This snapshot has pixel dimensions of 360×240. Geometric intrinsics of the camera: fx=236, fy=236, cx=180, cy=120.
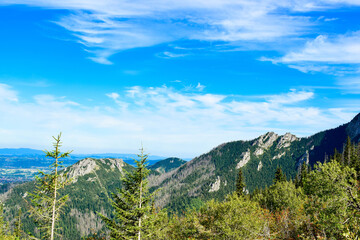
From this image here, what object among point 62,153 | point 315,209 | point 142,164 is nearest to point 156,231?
point 142,164

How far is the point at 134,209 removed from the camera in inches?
944

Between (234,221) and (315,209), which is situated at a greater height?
(315,209)

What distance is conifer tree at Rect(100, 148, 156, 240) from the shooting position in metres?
24.0

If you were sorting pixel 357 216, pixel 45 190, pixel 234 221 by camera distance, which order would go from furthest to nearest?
pixel 234 221
pixel 45 190
pixel 357 216

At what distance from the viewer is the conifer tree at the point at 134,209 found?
24016 mm

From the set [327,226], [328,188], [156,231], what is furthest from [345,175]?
[156,231]

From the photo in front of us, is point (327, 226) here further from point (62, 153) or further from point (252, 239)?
point (62, 153)

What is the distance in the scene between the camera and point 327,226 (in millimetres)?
17719

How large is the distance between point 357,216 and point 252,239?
11176 millimetres

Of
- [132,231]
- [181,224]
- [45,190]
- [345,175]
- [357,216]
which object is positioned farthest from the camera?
[181,224]

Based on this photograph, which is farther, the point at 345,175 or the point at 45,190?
the point at 45,190

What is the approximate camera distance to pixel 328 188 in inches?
757

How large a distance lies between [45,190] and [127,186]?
787 centimetres

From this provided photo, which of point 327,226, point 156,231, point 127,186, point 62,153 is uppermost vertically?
point 62,153
